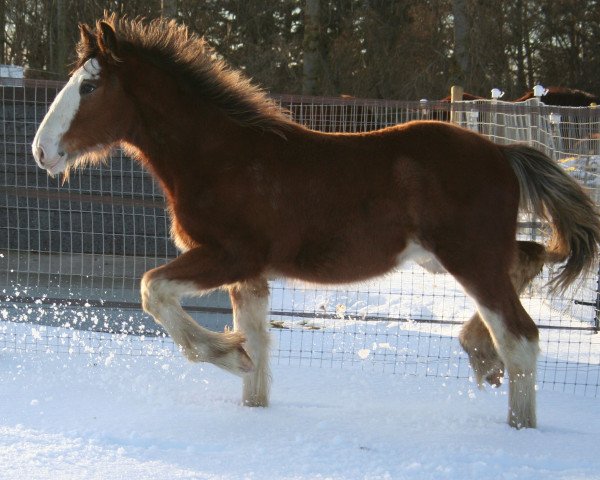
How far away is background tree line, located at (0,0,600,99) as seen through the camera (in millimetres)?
23031

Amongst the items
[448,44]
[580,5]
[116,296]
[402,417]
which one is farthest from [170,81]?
[580,5]

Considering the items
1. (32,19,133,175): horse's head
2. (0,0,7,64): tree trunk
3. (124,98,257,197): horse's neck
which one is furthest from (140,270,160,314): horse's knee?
(0,0,7,64): tree trunk

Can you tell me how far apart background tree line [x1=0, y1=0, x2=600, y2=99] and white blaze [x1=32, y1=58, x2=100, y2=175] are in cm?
1749

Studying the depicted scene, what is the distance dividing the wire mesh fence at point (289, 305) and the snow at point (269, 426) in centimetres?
45

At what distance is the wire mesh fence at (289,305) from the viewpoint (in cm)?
655

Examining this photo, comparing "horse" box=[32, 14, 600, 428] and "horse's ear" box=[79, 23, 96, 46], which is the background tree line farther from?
"horse" box=[32, 14, 600, 428]

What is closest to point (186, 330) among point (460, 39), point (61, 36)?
point (61, 36)

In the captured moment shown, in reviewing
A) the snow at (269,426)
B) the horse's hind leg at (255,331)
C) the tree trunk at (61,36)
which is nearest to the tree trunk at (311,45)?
the tree trunk at (61,36)

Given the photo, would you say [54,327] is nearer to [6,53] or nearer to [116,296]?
[116,296]

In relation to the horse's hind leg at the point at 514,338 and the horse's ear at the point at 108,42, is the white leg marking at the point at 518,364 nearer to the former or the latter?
the horse's hind leg at the point at 514,338

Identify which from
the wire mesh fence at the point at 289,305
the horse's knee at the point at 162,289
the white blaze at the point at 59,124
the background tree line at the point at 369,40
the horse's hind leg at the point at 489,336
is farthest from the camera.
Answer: the background tree line at the point at 369,40

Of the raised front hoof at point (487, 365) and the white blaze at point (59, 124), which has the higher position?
the white blaze at point (59, 124)

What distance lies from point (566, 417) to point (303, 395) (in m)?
1.69

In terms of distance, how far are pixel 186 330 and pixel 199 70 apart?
5.08ft
